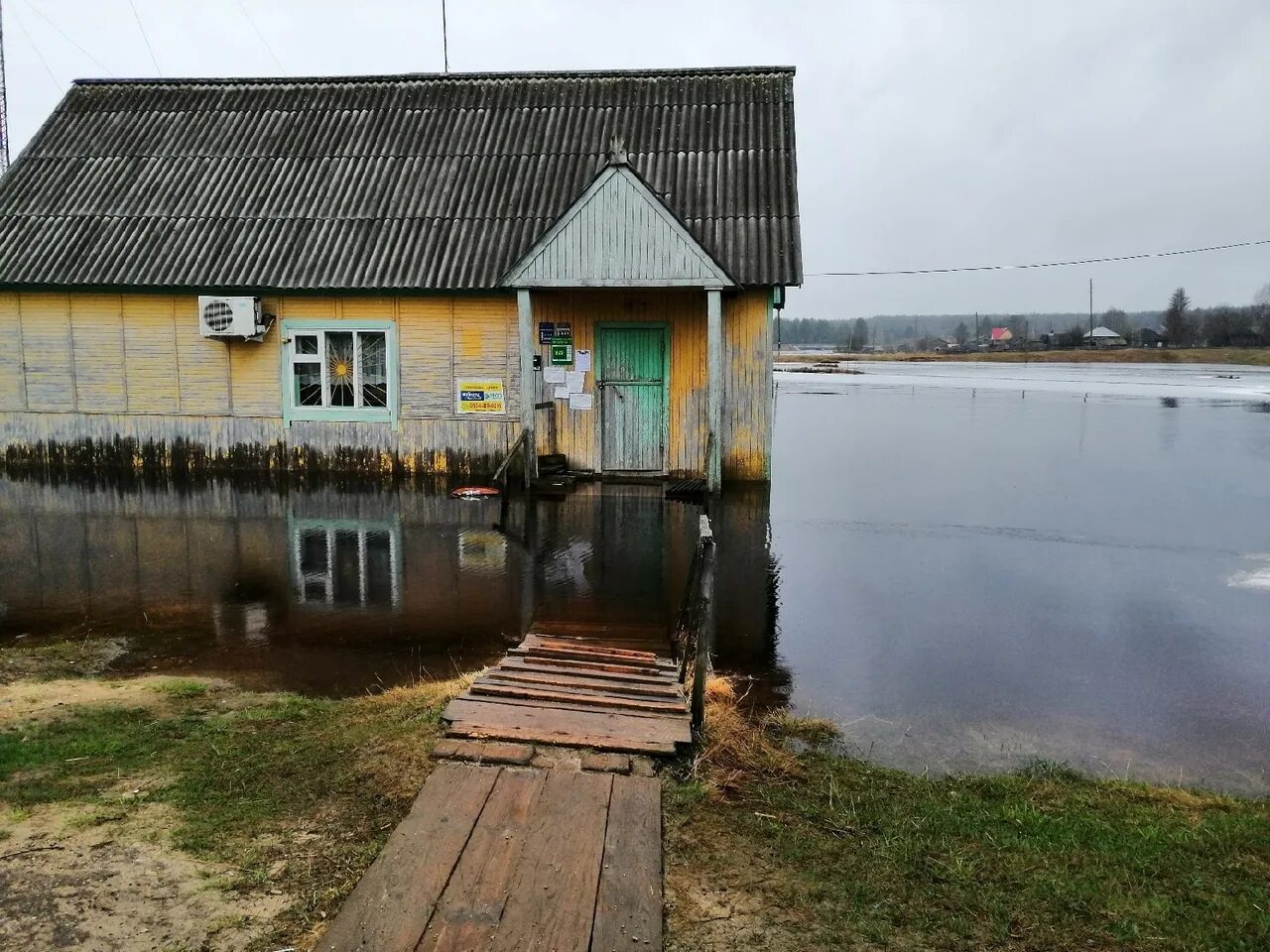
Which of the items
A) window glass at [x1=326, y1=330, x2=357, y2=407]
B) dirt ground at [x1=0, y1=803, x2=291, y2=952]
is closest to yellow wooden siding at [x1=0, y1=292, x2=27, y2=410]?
window glass at [x1=326, y1=330, x2=357, y2=407]

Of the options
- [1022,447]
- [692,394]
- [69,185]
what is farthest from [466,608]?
[1022,447]

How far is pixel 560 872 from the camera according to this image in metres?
3.73

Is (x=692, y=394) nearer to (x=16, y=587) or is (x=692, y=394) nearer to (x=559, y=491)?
(x=559, y=491)

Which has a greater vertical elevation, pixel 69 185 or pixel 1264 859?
pixel 69 185

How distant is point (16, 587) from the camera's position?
9000mm

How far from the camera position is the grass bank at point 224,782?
12.0 ft

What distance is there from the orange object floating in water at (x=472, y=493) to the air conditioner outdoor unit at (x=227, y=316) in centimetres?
434

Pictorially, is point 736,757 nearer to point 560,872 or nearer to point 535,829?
point 535,829

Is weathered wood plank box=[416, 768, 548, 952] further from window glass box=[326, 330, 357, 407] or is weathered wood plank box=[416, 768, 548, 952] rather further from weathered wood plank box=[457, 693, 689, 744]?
window glass box=[326, 330, 357, 407]

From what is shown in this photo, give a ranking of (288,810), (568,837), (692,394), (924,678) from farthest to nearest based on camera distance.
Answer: (692,394), (924,678), (288,810), (568,837)

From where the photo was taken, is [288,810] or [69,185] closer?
[288,810]

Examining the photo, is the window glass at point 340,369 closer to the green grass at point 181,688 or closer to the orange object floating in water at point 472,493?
the orange object floating in water at point 472,493

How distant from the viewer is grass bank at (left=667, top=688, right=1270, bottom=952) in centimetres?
354

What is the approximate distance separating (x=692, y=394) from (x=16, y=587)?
933 centimetres
